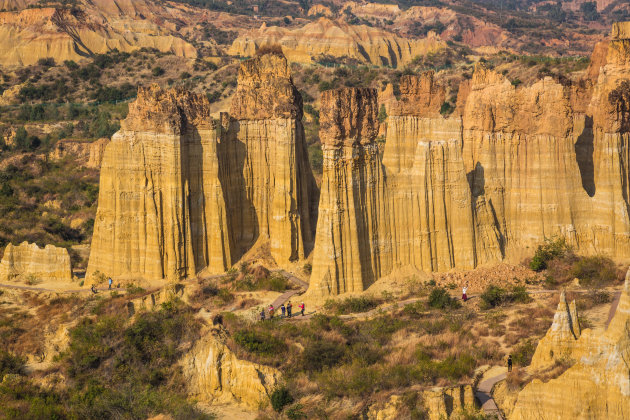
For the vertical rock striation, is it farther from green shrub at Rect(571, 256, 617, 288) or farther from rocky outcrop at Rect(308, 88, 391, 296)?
green shrub at Rect(571, 256, 617, 288)

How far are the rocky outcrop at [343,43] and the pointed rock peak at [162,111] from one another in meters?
86.9

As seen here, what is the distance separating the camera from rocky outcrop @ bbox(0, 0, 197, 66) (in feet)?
377

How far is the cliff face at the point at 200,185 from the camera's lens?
37.1m

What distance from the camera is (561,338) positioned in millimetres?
24359

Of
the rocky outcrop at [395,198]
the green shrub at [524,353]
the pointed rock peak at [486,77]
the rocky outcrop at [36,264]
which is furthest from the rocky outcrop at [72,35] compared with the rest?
the green shrub at [524,353]

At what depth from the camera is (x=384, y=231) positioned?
34438 mm

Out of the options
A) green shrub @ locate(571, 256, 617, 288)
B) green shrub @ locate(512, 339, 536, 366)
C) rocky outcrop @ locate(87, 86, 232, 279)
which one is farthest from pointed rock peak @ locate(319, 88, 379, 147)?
green shrub @ locate(512, 339, 536, 366)

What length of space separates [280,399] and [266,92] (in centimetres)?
1812

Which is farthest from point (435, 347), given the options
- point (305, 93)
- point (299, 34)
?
point (299, 34)

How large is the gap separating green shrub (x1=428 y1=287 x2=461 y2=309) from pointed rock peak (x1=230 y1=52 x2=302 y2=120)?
11.8 m

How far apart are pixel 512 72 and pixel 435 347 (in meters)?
61.1

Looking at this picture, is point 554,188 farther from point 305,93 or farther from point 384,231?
point 305,93

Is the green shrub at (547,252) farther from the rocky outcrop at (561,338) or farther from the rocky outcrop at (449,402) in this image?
the rocky outcrop at (449,402)

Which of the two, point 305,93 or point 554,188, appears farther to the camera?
point 305,93
